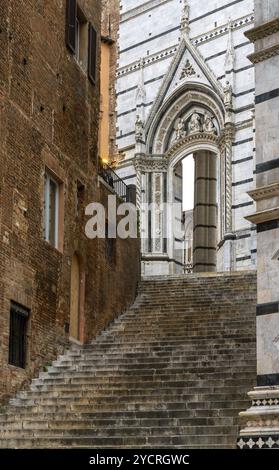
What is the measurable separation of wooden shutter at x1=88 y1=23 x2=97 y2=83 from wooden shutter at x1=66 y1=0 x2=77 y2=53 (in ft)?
3.97

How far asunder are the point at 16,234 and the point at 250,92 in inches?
548

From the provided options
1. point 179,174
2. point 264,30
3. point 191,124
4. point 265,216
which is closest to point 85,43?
point 191,124

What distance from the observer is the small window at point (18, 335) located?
61.6 ft

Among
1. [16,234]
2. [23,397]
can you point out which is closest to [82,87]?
[16,234]

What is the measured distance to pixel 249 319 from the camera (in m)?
21.0

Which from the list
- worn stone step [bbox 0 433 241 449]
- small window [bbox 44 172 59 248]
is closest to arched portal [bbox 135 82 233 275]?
small window [bbox 44 172 59 248]

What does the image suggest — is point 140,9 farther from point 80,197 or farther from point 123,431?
point 123,431

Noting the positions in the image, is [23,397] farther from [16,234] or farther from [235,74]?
[235,74]

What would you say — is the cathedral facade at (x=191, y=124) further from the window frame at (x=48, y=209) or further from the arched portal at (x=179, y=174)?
the window frame at (x=48, y=209)

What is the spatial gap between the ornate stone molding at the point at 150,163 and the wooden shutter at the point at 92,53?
8.70m

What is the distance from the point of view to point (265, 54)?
50.7ft

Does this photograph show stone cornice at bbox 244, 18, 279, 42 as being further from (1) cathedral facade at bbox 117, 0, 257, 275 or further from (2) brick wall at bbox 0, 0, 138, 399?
(1) cathedral facade at bbox 117, 0, 257, 275

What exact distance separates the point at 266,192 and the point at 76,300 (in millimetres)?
8549

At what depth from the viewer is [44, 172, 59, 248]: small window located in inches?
827
